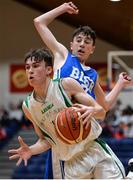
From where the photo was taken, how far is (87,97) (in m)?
3.08

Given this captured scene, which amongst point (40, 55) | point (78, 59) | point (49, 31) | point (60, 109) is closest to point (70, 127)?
point (60, 109)

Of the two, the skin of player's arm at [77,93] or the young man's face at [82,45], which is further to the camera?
the young man's face at [82,45]

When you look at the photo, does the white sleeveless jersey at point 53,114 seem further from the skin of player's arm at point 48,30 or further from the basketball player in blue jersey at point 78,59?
the skin of player's arm at point 48,30

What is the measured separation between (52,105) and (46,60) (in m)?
0.29

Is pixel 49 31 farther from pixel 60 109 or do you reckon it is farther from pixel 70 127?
pixel 70 127

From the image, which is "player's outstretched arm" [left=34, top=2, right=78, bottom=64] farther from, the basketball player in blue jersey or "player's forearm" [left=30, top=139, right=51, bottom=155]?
"player's forearm" [left=30, top=139, right=51, bottom=155]

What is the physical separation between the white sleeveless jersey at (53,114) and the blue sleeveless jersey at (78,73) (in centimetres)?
27

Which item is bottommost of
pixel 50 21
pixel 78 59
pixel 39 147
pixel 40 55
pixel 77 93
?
pixel 39 147

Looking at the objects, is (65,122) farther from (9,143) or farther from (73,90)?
(9,143)

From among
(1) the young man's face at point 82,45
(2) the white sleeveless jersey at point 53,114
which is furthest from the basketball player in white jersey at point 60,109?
(1) the young man's face at point 82,45

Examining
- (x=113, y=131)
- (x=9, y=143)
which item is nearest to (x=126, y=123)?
(x=113, y=131)

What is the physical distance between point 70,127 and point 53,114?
17 centimetres

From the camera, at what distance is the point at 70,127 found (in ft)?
9.85

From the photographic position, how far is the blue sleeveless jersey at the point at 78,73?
3390mm
